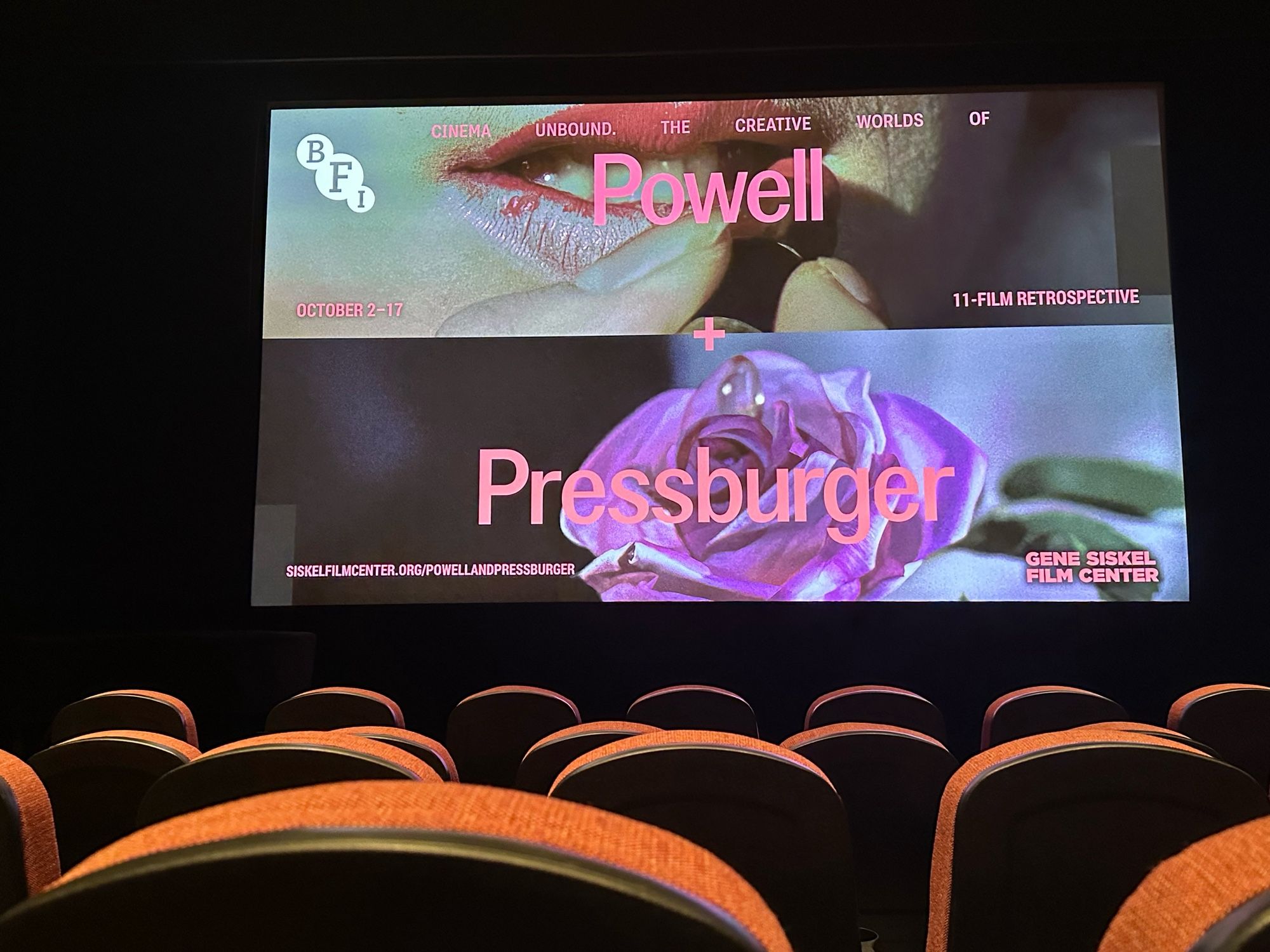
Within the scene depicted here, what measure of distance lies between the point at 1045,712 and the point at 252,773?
288cm

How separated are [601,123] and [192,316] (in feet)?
9.04

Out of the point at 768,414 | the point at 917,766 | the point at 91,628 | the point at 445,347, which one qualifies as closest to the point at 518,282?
the point at 445,347

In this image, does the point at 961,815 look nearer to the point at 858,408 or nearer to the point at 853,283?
the point at 858,408

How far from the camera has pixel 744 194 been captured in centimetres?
620

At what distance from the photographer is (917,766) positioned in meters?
2.15

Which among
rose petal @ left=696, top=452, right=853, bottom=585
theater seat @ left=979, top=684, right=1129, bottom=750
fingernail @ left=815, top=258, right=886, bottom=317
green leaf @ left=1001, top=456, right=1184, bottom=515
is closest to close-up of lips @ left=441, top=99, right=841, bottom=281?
fingernail @ left=815, top=258, right=886, bottom=317

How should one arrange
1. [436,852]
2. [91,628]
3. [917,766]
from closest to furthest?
1. [436,852]
2. [917,766]
3. [91,628]

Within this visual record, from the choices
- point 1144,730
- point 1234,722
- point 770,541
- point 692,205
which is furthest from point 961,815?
point 692,205

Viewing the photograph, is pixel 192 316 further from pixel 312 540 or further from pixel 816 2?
pixel 816 2

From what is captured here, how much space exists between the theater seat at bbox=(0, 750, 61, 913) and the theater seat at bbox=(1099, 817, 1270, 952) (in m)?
0.80

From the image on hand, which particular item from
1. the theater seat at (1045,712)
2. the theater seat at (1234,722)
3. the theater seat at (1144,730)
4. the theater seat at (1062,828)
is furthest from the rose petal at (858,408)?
the theater seat at (1062,828)

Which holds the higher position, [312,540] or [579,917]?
[312,540]

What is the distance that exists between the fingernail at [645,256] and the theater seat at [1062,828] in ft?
16.5

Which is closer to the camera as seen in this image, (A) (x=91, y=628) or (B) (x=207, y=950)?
(B) (x=207, y=950)
